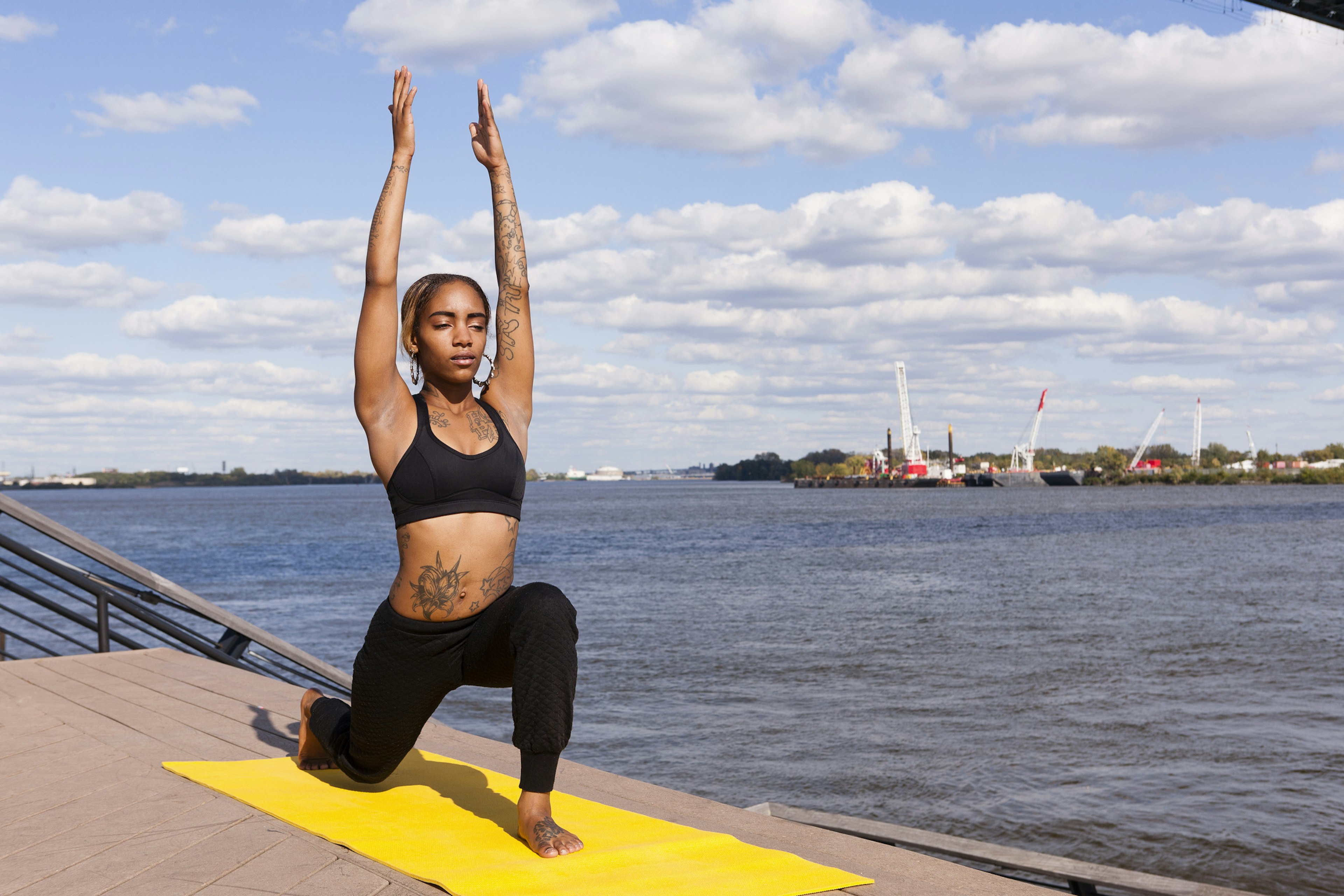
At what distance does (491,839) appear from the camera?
2.91 meters

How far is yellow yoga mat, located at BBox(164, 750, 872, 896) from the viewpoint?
251 centimetres

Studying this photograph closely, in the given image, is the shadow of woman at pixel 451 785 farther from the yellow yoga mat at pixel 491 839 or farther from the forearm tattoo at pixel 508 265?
the forearm tattoo at pixel 508 265

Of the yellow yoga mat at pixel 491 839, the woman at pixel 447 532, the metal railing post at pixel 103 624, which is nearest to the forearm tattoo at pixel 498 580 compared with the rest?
the woman at pixel 447 532

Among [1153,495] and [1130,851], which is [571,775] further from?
[1153,495]

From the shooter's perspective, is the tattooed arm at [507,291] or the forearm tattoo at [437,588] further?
the tattooed arm at [507,291]

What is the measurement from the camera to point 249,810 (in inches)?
122

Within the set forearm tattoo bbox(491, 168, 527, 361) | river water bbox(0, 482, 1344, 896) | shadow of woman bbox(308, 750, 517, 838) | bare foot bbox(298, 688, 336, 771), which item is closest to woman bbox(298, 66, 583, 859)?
forearm tattoo bbox(491, 168, 527, 361)

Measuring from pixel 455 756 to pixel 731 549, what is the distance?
41.5 meters

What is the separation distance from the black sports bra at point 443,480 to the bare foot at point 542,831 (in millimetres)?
847

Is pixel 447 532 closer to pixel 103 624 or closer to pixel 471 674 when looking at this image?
pixel 471 674

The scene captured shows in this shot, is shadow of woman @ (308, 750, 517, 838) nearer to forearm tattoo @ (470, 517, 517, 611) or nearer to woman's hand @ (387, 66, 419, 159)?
forearm tattoo @ (470, 517, 517, 611)

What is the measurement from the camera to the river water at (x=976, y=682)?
812 centimetres

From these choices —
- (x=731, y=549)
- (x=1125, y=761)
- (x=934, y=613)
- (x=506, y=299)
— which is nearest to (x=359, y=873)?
(x=506, y=299)

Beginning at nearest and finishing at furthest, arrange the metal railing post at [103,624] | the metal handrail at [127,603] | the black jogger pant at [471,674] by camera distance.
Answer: the black jogger pant at [471,674] < the metal handrail at [127,603] < the metal railing post at [103,624]
